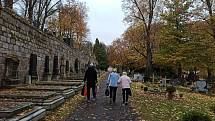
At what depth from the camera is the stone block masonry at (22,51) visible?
1717cm

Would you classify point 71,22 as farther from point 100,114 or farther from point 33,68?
point 100,114

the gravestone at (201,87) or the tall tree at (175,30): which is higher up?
the tall tree at (175,30)

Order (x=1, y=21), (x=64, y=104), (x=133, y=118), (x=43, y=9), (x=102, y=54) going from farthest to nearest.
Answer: (x=102, y=54)
(x=43, y=9)
(x=1, y=21)
(x=64, y=104)
(x=133, y=118)

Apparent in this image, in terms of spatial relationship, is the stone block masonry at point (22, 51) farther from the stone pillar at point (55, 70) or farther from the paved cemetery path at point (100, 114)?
the paved cemetery path at point (100, 114)

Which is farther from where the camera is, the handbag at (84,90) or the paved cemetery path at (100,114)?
the handbag at (84,90)

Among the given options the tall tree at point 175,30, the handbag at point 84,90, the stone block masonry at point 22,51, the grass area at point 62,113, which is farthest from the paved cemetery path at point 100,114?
the tall tree at point 175,30

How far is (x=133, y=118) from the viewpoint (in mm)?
12117

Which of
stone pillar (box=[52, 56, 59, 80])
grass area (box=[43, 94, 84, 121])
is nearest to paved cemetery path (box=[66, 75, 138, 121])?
grass area (box=[43, 94, 84, 121])

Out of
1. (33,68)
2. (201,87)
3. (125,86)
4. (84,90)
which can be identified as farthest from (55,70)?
(201,87)

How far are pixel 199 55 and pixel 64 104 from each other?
2133 centimetres

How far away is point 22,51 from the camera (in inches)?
792

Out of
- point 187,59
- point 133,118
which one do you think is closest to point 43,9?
point 187,59

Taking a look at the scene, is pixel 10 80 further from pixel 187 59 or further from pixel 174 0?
pixel 174 0

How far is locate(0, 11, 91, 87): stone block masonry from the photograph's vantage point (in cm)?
1717
